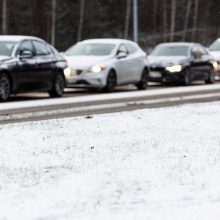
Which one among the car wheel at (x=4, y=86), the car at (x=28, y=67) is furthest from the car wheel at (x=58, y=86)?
the car wheel at (x=4, y=86)

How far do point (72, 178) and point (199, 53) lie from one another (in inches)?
815

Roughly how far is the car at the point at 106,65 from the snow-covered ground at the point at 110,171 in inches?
373

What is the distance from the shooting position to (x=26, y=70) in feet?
59.6

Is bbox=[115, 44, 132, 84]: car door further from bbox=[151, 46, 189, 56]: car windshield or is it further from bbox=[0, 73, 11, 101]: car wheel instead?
bbox=[0, 73, 11, 101]: car wheel

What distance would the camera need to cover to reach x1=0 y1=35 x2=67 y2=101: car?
691 inches

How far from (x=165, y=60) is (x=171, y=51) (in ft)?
4.09

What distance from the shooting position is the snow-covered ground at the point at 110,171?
20.0 feet

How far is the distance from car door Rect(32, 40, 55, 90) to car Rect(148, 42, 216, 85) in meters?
7.10

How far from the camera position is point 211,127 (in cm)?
1141

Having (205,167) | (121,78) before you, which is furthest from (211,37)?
(205,167)

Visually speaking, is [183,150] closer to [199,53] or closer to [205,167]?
[205,167]

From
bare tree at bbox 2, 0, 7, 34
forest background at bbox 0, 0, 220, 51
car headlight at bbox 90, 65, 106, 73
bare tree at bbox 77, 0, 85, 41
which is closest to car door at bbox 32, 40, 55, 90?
car headlight at bbox 90, 65, 106, 73

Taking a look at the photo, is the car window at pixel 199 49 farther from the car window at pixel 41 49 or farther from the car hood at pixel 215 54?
the car window at pixel 41 49

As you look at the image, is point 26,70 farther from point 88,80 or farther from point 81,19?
point 81,19
